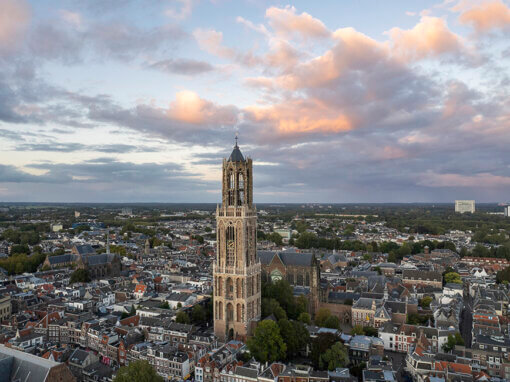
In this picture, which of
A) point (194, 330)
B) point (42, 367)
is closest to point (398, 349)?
point (194, 330)

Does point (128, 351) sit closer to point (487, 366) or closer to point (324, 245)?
point (487, 366)

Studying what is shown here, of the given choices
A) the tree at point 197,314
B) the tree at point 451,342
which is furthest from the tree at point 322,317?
the tree at point 197,314

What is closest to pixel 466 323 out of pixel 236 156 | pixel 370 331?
pixel 370 331

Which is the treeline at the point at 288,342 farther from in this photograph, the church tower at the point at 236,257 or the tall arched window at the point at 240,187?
the tall arched window at the point at 240,187

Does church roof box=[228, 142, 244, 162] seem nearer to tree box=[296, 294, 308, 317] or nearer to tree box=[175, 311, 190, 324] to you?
tree box=[175, 311, 190, 324]

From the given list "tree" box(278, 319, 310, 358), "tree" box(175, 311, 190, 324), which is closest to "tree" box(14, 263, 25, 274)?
"tree" box(175, 311, 190, 324)

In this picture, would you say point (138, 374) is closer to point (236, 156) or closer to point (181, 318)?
point (181, 318)
